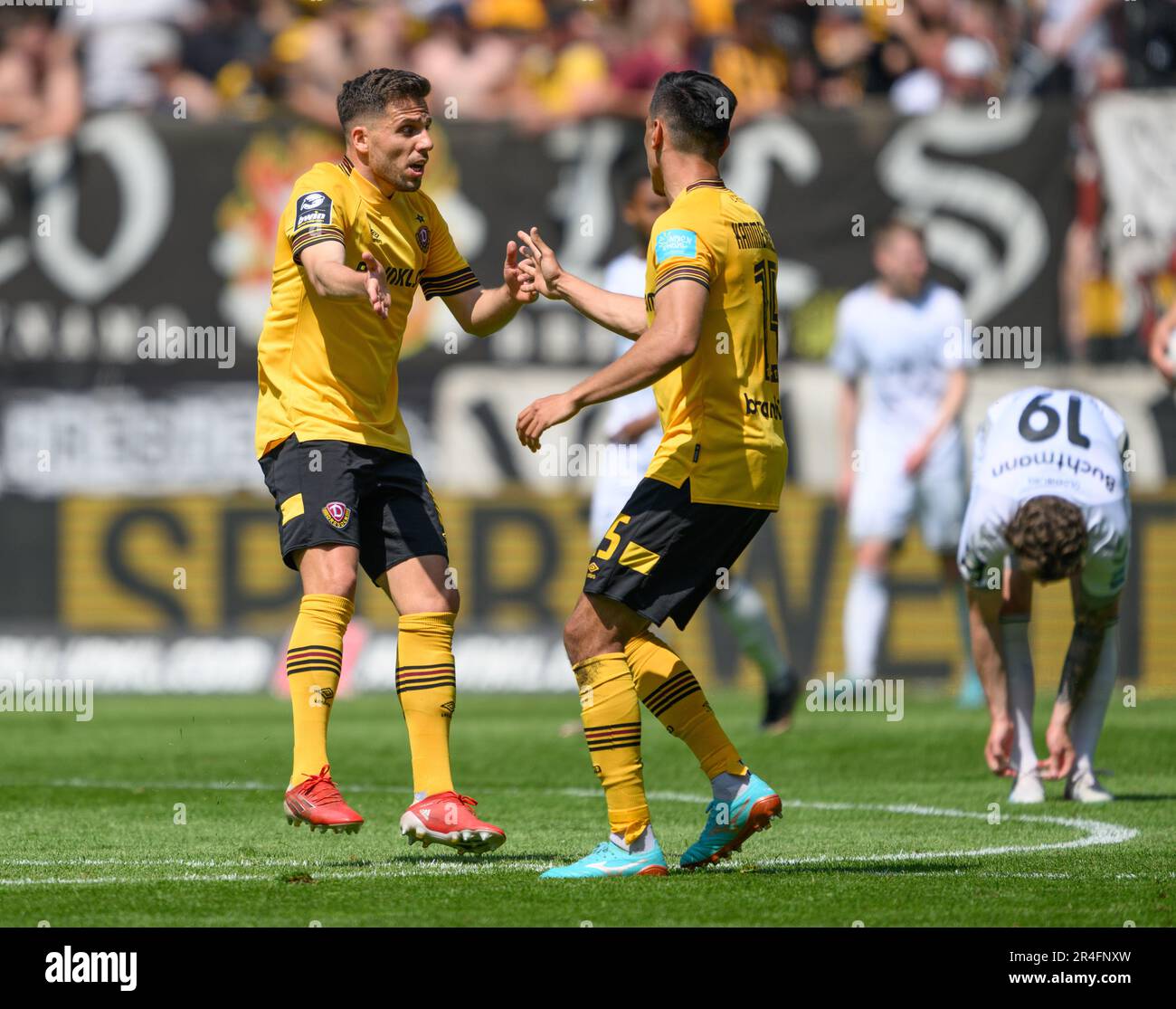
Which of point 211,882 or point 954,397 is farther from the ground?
point 954,397

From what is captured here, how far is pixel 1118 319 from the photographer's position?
1405cm

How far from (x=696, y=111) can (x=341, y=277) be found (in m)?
1.16

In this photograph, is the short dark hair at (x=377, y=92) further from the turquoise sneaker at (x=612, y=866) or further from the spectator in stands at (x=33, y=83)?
the spectator in stands at (x=33, y=83)

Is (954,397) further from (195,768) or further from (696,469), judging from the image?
(696,469)

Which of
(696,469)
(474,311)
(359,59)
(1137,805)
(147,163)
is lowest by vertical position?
(1137,805)

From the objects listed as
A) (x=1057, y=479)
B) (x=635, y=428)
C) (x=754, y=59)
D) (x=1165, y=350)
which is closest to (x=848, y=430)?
(x=635, y=428)

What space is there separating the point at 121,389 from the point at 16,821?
736 cm

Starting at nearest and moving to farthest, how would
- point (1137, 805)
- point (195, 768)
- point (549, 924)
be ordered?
point (549, 924)
point (1137, 805)
point (195, 768)

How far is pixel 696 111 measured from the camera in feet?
20.4

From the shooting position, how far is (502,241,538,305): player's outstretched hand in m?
6.72

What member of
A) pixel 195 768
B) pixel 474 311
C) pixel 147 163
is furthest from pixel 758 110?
pixel 474 311

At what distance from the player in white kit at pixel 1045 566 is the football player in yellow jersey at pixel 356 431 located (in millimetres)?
2279

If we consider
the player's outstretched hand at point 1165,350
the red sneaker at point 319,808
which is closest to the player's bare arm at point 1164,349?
the player's outstretched hand at point 1165,350

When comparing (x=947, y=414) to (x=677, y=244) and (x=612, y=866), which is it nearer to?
(x=677, y=244)
